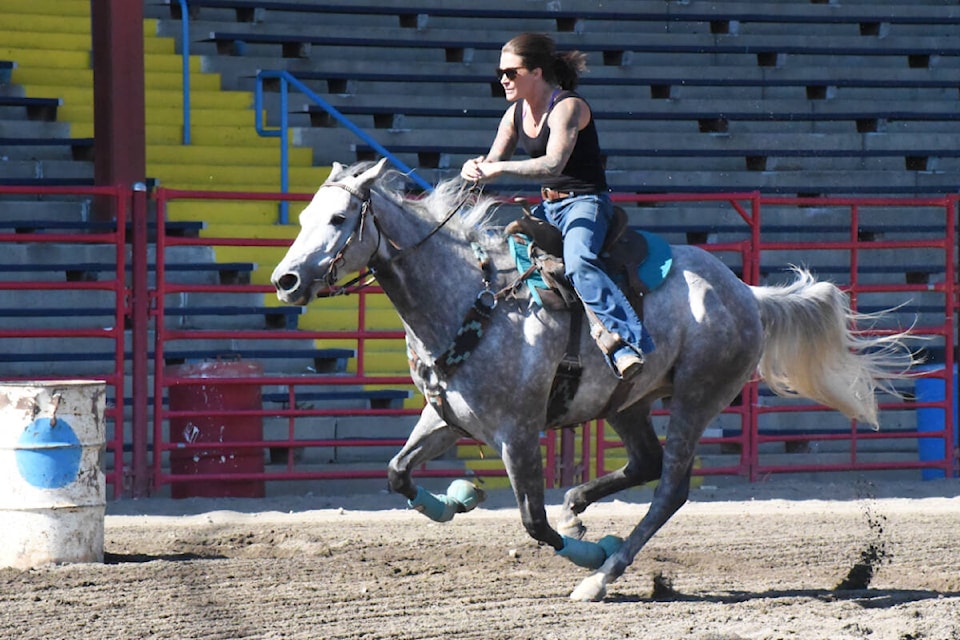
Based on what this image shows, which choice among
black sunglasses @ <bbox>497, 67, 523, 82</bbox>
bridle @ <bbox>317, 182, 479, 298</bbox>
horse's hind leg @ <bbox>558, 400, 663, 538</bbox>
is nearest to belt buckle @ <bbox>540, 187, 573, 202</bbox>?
bridle @ <bbox>317, 182, 479, 298</bbox>

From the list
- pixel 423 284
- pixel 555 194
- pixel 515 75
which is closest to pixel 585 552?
pixel 423 284

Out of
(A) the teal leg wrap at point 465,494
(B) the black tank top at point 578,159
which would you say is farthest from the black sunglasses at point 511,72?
(A) the teal leg wrap at point 465,494

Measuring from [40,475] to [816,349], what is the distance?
3.71m

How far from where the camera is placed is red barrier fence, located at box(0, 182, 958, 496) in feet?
30.3

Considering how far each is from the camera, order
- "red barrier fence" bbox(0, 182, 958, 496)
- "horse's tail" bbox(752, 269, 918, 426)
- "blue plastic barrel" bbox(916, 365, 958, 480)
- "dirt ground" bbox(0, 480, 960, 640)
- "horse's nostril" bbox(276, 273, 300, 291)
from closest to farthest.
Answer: "dirt ground" bbox(0, 480, 960, 640), "horse's nostril" bbox(276, 273, 300, 291), "horse's tail" bbox(752, 269, 918, 426), "red barrier fence" bbox(0, 182, 958, 496), "blue plastic barrel" bbox(916, 365, 958, 480)

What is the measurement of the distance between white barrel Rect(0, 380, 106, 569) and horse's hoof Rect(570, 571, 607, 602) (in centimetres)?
242

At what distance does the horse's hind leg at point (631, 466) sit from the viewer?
6.59 metres

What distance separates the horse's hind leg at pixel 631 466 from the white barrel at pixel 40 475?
2306mm

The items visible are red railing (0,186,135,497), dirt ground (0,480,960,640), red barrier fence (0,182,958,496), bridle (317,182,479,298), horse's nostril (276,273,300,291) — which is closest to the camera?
dirt ground (0,480,960,640)

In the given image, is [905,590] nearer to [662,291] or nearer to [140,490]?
[662,291]

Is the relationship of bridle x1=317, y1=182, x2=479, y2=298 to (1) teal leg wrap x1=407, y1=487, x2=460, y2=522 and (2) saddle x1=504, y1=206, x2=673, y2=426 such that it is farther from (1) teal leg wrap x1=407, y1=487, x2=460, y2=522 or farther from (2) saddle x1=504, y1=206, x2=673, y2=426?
(1) teal leg wrap x1=407, y1=487, x2=460, y2=522

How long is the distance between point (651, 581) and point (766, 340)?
130 centimetres

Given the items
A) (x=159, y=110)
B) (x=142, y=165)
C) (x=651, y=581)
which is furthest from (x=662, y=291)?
(x=159, y=110)

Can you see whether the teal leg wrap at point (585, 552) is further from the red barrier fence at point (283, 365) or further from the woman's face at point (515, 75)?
the red barrier fence at point (283, 365)
